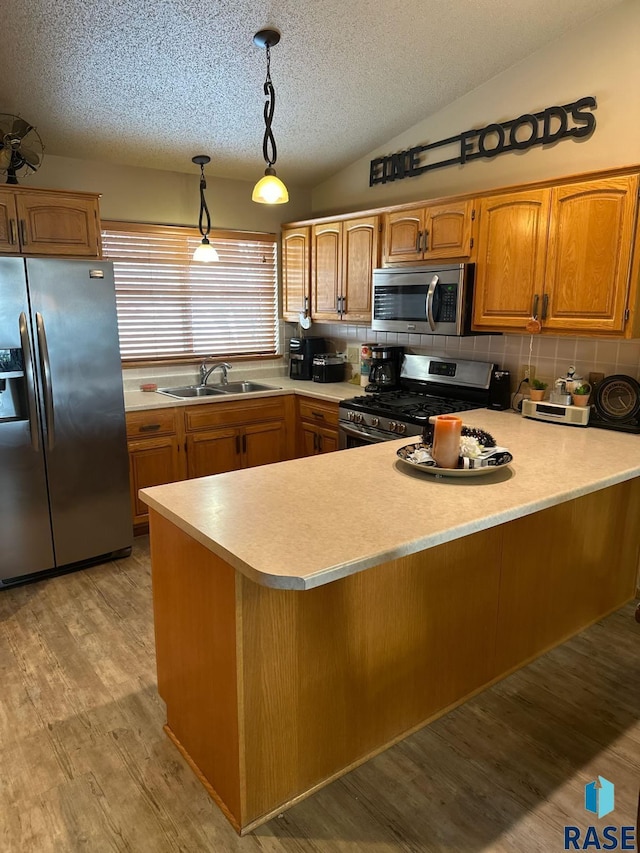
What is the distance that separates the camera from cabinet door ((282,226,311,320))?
4426 mm

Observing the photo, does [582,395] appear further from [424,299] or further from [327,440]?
[327,440]

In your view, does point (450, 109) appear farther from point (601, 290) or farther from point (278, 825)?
point (278, 825)

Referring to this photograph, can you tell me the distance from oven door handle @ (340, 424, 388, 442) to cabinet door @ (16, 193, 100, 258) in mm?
1805

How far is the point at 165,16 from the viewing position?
2.43m

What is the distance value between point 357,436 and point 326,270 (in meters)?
1.38

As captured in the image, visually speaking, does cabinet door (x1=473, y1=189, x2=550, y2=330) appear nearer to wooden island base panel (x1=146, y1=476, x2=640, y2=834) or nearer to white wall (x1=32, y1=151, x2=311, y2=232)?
wooden island base panel (x1=146, y1=476, x2=640, y2=834)

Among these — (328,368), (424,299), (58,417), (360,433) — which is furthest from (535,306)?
(58,417)

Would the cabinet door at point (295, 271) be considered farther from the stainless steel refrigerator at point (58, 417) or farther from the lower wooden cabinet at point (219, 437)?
the stainless steel refrigerator at point (58, 417)

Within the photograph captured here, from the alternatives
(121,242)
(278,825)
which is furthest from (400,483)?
(121,242)

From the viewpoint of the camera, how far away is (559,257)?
9.19 ft

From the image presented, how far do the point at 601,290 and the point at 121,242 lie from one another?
306 cm

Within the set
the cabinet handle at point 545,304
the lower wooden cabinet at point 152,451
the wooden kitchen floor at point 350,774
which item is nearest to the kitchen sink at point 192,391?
the lower wooden cabinet at point 152,451

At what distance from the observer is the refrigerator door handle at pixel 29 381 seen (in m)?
2.93

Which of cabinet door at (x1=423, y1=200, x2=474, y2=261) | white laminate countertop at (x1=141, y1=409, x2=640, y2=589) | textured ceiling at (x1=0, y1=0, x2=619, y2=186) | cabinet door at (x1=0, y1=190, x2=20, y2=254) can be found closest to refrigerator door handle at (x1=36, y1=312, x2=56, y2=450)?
cabinet door at (x1=0, y1=190, x2=20, y2=254)
